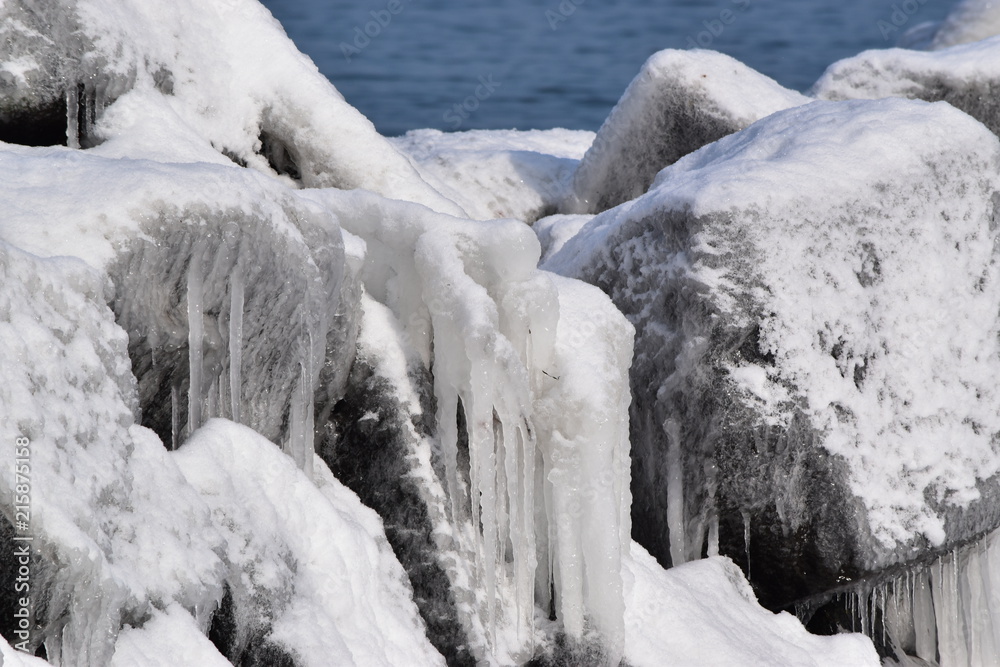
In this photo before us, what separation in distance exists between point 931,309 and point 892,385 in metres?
Answer: 0.43

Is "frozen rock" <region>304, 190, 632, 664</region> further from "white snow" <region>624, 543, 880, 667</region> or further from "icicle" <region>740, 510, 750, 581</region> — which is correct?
"icicle" <region>740, 510, 750, 581</region>

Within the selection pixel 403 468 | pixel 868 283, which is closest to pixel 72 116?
pixel 403 468

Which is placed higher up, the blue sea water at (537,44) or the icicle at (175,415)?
the icicle at (175,415)

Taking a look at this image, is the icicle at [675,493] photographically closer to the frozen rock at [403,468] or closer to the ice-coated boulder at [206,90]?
the frozen rock at [403,468]

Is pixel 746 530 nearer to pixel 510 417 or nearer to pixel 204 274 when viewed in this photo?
pixel 510 417

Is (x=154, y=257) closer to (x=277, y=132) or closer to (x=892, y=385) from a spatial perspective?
(x=277, y=132)

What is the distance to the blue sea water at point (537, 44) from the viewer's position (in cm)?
2258

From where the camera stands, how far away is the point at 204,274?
4.35 m

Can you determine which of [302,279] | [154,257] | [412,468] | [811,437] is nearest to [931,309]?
[811,437]

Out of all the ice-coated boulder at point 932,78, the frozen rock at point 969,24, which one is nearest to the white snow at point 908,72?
the ice-coated boulder at point 932,78

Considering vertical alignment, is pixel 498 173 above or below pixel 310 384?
below

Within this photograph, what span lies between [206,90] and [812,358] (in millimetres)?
3029

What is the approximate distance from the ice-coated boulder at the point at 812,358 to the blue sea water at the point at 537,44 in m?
14.7

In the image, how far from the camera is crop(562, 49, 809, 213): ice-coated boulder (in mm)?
8992
